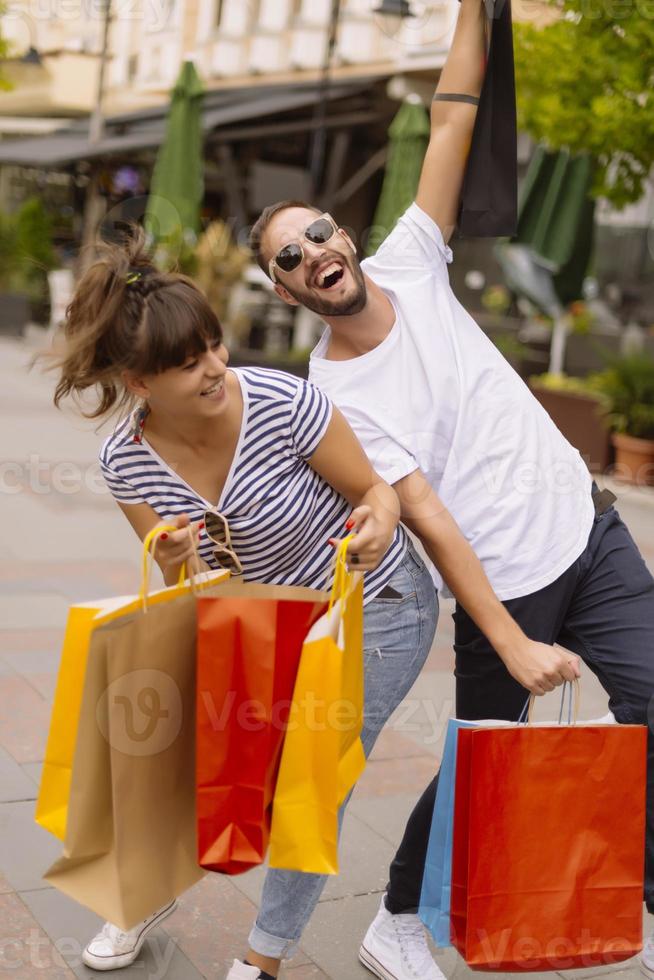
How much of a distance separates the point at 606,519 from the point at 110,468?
1.02 m

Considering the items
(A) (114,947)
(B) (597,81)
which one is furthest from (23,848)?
(B) (597,81)

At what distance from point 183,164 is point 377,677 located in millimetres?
13113

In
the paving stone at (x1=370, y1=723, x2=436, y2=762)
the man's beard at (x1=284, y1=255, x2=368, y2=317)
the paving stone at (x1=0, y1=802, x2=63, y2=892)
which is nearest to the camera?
the man's beard at (x1=284, y1=255, x2=368, y2=317)

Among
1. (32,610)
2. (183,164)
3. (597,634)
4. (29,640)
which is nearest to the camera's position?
(597,634)

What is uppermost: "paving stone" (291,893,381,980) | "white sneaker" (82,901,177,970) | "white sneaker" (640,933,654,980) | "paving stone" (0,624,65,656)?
"white sneaker" (640,933,654,980)

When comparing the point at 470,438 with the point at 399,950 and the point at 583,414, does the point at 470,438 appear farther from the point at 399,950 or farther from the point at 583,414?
the point at 583,414

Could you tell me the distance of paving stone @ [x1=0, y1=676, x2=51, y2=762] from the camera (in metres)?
3.71

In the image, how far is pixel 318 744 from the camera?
1979mm

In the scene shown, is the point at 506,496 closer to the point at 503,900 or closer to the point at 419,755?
the point at 503,900

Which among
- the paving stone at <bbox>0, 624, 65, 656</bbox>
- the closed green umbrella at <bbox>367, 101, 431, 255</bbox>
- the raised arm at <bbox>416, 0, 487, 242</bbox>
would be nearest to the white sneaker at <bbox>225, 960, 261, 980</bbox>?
the raised arm at <bbox>416, 0, 487, 242</bbox>

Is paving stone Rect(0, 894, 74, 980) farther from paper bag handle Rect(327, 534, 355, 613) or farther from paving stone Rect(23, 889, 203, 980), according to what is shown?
paper bag handle Rect(327, 534, 355, 613)

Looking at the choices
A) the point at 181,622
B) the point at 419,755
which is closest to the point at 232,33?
the point at 419,755

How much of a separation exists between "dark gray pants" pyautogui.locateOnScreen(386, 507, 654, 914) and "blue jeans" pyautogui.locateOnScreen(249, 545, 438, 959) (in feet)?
0.48

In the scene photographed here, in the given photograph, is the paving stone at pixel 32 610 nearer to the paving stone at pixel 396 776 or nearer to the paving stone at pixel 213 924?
the paving stone at pixel 396 776
